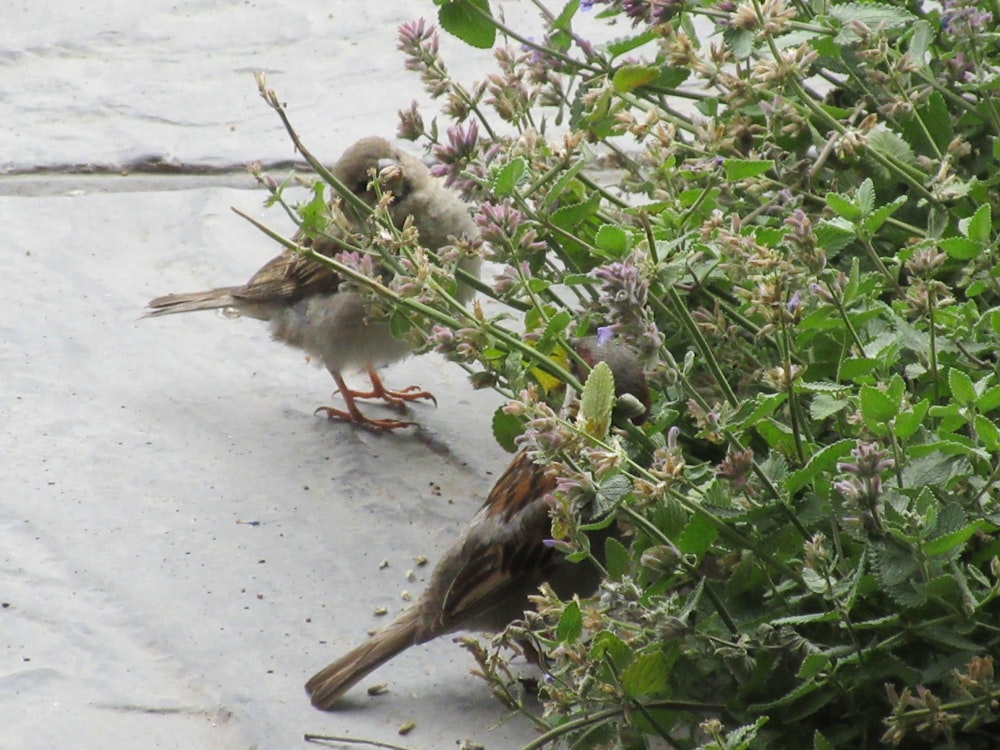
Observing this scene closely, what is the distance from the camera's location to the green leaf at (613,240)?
1.88 m

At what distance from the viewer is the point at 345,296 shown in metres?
4.11

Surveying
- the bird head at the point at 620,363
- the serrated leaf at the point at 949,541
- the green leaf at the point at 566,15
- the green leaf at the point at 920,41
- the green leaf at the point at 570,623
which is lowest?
the bird head at the point at 620,363

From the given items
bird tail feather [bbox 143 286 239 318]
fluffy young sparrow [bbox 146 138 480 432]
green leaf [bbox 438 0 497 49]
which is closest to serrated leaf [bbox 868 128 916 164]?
green leaf [bbox 438 0 497 49]

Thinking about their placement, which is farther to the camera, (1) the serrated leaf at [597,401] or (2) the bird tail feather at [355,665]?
(2) the bird tail feather at [355,665]

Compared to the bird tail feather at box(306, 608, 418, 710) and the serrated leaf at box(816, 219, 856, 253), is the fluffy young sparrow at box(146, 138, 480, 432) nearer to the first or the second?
the bird tail feather at box(306, 608, 418, 710)

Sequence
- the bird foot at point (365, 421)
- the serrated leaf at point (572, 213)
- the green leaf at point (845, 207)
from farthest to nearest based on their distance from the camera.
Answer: the bird foot at point (365, 421), the serrated leaf at point (572, 213), the green leaf at point (845, 207)

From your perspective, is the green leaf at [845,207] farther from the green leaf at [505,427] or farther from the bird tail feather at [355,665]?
the bird tail feather at [355,665]

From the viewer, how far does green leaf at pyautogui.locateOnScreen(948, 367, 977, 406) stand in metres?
1.73

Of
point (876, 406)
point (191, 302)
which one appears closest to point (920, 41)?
point (876, 406)

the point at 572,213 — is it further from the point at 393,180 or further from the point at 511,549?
the point at 393,180

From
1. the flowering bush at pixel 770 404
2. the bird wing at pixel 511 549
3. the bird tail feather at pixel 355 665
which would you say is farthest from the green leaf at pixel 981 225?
the bird tail feather at pixel 355 665

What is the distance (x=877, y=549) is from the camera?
5.74ft

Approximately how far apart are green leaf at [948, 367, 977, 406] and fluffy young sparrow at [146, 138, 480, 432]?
216 cm

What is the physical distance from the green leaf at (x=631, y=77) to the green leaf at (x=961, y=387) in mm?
989
